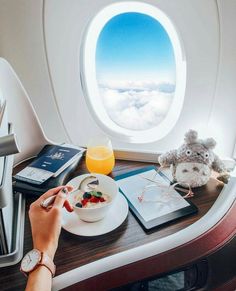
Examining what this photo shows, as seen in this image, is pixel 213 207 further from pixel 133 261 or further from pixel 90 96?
pixel 90 96

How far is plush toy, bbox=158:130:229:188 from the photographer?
0.90m

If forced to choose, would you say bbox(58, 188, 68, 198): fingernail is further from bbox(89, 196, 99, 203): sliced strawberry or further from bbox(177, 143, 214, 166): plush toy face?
bbox(177, 143, 214, 166): plush toy face

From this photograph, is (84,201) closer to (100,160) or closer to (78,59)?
(100,160)

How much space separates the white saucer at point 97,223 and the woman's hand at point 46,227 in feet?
0.30

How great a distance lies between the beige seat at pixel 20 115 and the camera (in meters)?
1.00

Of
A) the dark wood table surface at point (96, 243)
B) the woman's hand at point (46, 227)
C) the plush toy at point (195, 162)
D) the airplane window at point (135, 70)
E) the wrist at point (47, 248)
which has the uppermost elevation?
the airplane window at point (135, 70)

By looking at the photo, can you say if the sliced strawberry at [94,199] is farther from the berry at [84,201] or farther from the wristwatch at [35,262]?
the wristwatch at [35,262]

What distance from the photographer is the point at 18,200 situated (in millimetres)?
864

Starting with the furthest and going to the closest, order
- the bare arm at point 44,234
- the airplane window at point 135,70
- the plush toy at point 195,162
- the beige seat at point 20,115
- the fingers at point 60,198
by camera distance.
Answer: the airplane window at point 135,70
the beige seat at point 20,115
the plush toy at point 195,162
the fingers at point 60,198
the bare arm at point 44,234

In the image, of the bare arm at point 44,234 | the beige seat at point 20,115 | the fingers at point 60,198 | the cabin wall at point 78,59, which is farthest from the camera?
the cabin wall at point 78,59

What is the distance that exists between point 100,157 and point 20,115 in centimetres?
33

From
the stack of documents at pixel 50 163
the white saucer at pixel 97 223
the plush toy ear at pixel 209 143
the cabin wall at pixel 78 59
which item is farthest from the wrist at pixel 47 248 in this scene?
the cabin wall at pixel 78 59

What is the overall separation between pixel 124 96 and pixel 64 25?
1.55 feet

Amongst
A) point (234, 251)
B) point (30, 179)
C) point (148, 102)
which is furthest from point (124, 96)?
point (234, 251)
